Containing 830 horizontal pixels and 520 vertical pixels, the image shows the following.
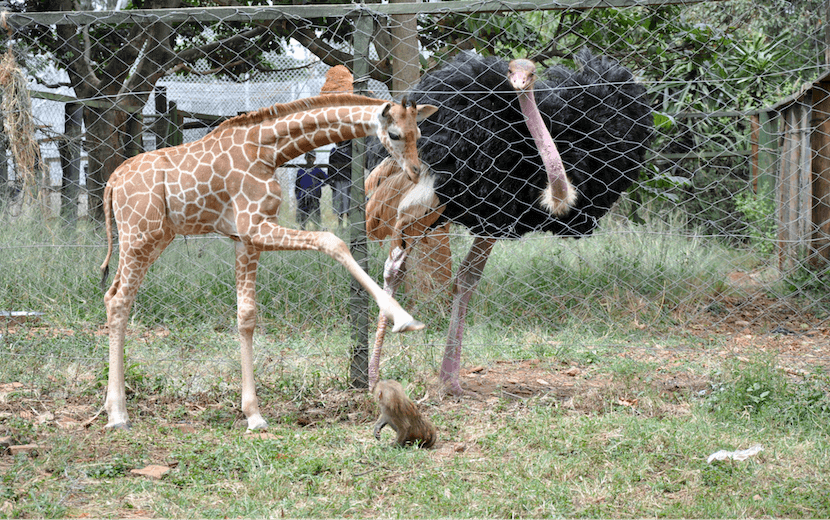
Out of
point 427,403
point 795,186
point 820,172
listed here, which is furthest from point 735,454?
point 795,186

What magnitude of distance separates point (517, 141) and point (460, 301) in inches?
39.6

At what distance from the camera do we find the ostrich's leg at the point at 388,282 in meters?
4.21

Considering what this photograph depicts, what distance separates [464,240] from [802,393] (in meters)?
3.07

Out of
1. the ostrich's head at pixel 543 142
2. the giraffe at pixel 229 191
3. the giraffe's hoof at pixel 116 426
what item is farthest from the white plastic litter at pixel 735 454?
the giraffe's hoof at pixel 116 426

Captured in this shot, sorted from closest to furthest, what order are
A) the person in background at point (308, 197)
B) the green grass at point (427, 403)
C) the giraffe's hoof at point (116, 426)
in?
the green grass at point (427, 403), the giraffe's hoof at point (116, 426), the person in background at point (308, 197)

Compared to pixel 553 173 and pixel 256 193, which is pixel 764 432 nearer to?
pixel 553 173

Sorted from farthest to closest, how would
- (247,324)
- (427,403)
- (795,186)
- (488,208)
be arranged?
1. (795,186)
2. (488,208)
3. (427,403)
4. (247,324)

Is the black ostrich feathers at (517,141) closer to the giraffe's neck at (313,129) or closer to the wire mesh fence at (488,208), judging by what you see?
the wire mesh fence at (488,208)

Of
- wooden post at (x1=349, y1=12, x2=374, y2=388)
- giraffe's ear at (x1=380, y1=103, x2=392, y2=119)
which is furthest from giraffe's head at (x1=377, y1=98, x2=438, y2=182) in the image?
wooden post at (x1=349, y1=12, x2=374, y2=388)

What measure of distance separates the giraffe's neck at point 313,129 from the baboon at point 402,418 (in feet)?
3.75

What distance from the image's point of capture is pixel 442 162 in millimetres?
4281

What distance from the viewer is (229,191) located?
3.51 meters

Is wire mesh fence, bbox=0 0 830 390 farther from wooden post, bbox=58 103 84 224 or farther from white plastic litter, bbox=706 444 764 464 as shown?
white plastic litter, bbox=706 444 764 464

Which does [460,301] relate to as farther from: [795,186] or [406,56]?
[795,186]
